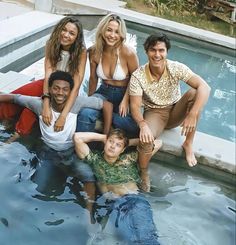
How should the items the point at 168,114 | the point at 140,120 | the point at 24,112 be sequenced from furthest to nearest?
1. the point at 168,114
2. the point at 24,112
3. the point at 140,120

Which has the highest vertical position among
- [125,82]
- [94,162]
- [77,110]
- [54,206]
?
[125,82]

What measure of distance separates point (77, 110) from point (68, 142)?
0.35 m

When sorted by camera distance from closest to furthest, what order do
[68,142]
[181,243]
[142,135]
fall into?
[181,243]
[142,135]
[68,142]

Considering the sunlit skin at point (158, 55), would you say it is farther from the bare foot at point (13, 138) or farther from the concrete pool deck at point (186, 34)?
the bare foot at point (13, 138)

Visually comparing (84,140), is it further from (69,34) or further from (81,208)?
(69,34)

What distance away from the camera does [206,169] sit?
15.4ft

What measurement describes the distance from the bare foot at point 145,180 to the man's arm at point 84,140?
527 mm

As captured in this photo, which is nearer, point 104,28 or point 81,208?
point 81,208

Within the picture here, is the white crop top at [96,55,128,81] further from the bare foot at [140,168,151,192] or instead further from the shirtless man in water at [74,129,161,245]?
the bare foot at [140,168,151,192]

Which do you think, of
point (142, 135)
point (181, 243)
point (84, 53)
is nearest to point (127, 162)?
point (142, 135)

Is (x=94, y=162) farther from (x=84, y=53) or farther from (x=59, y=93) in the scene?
(x=84, y=53)

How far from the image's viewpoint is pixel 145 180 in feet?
14.3

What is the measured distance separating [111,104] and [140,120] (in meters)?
0.49

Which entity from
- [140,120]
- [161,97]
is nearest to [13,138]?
[140,120]
